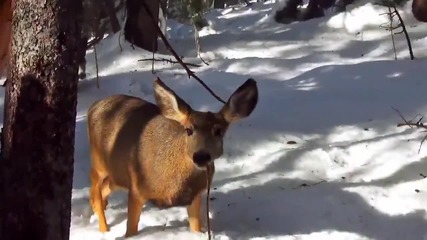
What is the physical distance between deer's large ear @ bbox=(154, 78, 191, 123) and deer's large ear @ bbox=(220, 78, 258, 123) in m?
0.24

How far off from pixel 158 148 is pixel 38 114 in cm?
189

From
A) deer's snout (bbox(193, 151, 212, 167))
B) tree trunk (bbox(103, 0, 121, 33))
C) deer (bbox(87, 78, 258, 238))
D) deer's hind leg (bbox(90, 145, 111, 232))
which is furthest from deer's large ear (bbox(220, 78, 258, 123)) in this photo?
tree trunk (bbox(103, 0, 121, 33))

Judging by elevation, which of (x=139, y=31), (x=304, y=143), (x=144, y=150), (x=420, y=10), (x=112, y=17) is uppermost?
(x=144, y=150)

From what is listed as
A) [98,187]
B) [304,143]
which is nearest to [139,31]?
[304,143]

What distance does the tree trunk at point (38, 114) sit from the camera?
346 centimetres

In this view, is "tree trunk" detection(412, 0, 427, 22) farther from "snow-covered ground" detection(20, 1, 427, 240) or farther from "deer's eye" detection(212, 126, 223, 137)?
"deer's eye" detection(212, 126, 223, 137)

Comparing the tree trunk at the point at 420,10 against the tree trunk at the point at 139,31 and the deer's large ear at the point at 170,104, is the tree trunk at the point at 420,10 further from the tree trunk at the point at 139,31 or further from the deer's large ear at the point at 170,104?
the deer's large ear at the point at 170,104

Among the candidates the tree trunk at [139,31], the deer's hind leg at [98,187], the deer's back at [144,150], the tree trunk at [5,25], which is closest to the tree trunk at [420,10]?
the tree trunk at [139,31]

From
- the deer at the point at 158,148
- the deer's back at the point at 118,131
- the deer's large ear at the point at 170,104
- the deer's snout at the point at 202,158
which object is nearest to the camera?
the deer's snout at the point at 202,158

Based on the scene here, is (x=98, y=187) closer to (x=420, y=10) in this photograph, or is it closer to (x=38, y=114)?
(x=38, y=114)

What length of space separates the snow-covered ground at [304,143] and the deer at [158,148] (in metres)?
0.25

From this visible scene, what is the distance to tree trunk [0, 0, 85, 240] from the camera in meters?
3.46

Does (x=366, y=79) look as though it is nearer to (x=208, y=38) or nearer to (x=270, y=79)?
(x=270, y=79)

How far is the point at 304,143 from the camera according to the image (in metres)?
7.40
